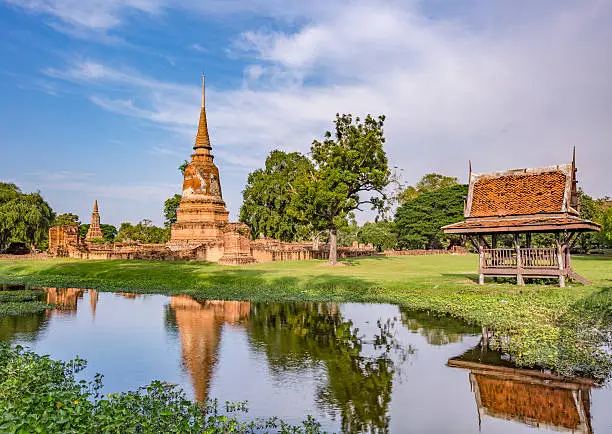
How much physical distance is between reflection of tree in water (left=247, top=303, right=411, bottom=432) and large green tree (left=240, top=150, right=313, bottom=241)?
39.4 metres

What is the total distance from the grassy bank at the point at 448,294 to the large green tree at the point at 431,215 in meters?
43.5

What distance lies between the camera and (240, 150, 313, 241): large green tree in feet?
196

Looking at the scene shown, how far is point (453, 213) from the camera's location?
71.3m

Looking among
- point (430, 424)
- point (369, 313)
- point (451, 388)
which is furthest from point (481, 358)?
point (369, 313)

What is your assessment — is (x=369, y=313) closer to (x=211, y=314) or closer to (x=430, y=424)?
(x=211, y=314)

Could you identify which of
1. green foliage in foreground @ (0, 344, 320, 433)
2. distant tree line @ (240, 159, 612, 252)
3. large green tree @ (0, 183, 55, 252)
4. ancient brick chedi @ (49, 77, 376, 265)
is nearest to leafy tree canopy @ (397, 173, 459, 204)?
distant tree line @ (240, 159, 612, 252)

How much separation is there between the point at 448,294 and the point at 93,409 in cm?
1695

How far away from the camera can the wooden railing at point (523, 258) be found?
23594 mm

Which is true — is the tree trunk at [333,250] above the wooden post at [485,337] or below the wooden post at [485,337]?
above

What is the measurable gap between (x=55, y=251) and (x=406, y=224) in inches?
1797

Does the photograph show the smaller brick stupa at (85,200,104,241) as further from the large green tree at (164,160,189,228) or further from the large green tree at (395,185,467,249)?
the large green tree at (395,185,467,249)

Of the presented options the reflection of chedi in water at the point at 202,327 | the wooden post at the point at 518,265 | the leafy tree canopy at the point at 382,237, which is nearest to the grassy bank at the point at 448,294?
the wooden post at the point at 518,265

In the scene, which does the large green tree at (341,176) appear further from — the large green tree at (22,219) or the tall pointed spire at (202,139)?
the large green tree at (22,219)

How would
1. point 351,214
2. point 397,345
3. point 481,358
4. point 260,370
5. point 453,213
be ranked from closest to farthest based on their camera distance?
point 260,370 < point 481,358 < point 397,345 < point 351,214 < point 453,213
